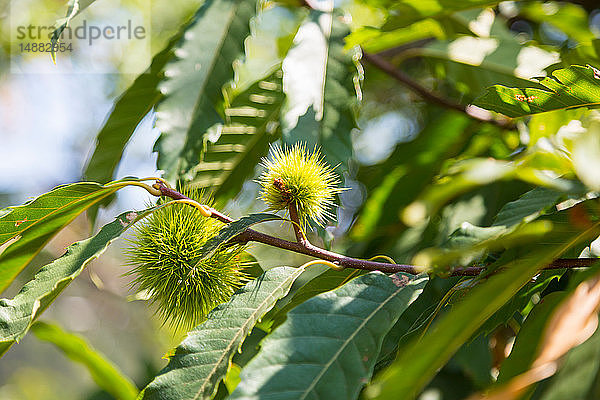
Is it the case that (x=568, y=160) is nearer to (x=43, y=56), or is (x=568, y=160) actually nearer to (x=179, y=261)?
(x=179, y=261)

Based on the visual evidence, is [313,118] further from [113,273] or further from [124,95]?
[113,273]

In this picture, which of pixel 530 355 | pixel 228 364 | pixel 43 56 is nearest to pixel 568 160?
pixel 530 355

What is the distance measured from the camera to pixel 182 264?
76 centimetres

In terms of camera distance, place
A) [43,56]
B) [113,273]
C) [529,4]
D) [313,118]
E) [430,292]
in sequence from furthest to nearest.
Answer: [43,56], [113,273], [529,4], [430,292], [313,118]

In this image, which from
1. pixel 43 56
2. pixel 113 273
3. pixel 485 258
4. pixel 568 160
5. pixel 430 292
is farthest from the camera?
pixel 43 56

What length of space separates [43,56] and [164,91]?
3.06 metres

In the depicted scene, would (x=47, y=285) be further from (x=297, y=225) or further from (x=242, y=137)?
(x=242, y=137)

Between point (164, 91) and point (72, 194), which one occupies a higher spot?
point (164, 91)

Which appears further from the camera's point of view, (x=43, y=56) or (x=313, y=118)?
(x=43, y=56)

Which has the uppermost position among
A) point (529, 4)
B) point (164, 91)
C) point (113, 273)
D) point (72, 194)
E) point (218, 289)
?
point (529, 4)

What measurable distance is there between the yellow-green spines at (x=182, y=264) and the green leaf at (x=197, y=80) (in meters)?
0.15

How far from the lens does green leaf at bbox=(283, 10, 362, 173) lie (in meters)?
0.95

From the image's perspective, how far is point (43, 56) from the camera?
359 centimetres

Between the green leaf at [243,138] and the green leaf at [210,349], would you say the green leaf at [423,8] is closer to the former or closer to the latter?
the green leaf at [243,138]
